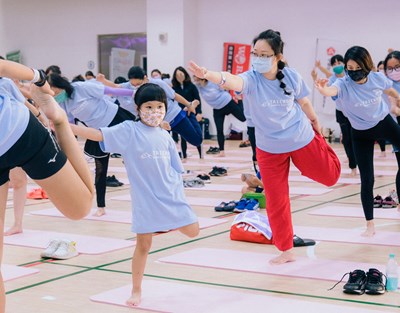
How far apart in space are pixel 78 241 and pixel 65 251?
0.57 m

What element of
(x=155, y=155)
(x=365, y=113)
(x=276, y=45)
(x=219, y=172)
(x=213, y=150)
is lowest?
(x=213, y=150)

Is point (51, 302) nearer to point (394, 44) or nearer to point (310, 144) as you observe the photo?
point (310, 144)

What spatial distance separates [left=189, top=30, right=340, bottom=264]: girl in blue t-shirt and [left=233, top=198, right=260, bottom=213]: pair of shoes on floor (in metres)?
1.98

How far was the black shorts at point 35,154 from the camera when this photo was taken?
7.61ft

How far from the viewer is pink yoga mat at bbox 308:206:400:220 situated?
6.35 m

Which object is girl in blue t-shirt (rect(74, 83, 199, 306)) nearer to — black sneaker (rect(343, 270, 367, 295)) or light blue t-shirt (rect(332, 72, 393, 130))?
black sneaker (rect(343, 270, 367, 295))

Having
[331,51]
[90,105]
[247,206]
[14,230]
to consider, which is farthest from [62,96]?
[331,51]

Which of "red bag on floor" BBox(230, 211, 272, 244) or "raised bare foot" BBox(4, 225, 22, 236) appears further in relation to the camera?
"raised bare foot" BBox(4, 225, 22, 236)

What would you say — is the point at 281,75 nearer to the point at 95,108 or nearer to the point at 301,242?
the point at 301,242

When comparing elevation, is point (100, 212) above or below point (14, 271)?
below

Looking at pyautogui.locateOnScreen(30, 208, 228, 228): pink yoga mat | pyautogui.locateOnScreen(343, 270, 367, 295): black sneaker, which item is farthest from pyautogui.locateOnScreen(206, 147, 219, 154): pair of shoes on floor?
pyautogui.locateOnScreen(343, 270, 367, 295): black sneaker

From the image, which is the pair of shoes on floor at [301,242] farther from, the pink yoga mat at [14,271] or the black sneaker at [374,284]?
the pink yoga mat at [14,271]

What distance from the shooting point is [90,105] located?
657 cm

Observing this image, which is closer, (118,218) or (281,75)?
(281,75)
